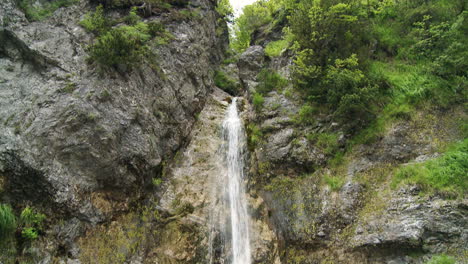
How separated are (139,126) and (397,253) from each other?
9.55 meters

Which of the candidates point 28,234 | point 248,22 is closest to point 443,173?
point 28,234

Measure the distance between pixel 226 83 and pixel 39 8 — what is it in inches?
436

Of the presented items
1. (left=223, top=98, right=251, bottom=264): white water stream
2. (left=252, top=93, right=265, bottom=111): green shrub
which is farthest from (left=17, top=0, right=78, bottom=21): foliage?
(left=252, top=93, right=265, bottom=111): green shrub

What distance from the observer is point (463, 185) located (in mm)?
7727

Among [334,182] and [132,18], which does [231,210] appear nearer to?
[334,182]

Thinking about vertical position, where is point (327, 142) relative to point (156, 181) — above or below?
above

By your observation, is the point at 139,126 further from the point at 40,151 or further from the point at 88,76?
the point at 40,151

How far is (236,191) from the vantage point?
11.6 m

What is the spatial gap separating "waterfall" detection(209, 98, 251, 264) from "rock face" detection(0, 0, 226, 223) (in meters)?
2.55

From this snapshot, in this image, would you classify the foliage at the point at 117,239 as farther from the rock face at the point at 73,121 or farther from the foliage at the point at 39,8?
the foliage at the point at 39,8

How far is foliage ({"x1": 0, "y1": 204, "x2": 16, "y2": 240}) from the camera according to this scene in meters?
6.86

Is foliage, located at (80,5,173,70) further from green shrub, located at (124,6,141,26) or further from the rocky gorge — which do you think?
the rocky gorge

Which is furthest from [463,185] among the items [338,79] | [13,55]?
[13,55]

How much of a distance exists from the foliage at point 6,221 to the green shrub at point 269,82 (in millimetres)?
11126
